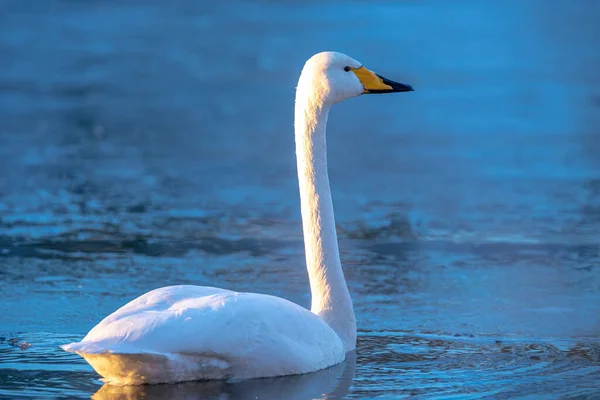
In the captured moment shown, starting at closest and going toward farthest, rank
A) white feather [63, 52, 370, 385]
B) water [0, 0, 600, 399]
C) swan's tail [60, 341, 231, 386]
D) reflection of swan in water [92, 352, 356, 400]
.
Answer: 1. swan's tail [60, 341, 231, 386]
2. white feather [63, 52, 370, 385]
3. reflection of swan in water [92, 352, 356, 400]
4. water [0, 0, 600, 399]

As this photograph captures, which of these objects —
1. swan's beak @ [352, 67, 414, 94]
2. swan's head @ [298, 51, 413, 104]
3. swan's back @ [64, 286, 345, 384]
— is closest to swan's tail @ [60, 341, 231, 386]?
swan's back @ [64, 286, 345, 384]

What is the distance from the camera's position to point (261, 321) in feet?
18.0

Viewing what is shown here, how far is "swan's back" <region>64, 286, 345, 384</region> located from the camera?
5090mm

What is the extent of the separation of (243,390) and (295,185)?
5692 mm

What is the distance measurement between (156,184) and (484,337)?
5245mm

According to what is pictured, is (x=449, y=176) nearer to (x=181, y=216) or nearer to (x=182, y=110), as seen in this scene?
(x=181, y=216)

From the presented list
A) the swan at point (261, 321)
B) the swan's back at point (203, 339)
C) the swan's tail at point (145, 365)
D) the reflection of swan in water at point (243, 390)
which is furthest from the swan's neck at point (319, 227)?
the swan's tail at point (145, 365)

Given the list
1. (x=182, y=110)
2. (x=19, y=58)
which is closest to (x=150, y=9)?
(x=19, y=58)

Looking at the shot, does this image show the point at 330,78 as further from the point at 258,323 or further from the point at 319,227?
the point at 258,323

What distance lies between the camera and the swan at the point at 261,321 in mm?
5141

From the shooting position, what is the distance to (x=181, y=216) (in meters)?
9.91

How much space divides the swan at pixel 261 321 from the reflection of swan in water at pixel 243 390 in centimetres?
4

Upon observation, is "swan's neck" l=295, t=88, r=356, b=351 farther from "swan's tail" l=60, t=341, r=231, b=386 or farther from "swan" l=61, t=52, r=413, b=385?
"swan's tail" l=60, t=341, r=231, b=386

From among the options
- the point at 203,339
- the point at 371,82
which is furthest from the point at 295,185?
the point at 203,339
